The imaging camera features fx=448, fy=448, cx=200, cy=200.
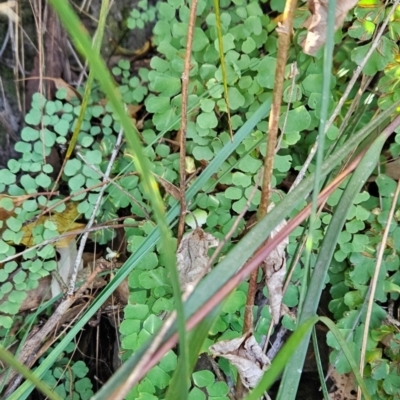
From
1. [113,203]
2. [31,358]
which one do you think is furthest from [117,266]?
[31,358]

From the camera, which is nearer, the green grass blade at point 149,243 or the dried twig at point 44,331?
the green grass blade at point 149,243

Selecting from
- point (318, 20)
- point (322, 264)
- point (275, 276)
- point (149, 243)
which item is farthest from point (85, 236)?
point (318, 20)

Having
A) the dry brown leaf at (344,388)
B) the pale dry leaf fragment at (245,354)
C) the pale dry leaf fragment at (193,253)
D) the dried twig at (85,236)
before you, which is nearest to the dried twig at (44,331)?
the dried twig at (85,236)

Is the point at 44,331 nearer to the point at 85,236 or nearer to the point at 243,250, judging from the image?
the point at 85,236

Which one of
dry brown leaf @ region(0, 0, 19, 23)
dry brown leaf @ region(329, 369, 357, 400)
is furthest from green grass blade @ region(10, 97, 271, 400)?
dry brown leaf @ region(0, 0, 19, 23)

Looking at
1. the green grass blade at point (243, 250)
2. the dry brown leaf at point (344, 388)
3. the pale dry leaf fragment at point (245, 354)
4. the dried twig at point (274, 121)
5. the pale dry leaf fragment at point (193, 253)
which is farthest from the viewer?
the dry brown leaf at point (344, 388)

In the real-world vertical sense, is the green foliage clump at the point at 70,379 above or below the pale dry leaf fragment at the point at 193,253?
below

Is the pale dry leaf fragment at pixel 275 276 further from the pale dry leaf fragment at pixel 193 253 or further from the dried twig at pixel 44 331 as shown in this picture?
the dried twig at pixel 44 331
